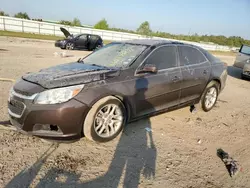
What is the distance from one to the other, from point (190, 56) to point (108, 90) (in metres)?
2.42

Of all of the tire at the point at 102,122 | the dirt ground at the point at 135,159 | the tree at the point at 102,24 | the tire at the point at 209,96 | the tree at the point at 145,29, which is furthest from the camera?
the tree at the point at 145,29

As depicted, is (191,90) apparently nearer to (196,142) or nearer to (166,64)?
(166,64)

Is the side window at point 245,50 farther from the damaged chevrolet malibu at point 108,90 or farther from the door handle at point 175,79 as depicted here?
the door handle at point 175,79

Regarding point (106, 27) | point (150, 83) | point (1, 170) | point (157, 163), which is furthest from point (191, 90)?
point (106, 27)

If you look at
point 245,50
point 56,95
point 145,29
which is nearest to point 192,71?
point 56,95

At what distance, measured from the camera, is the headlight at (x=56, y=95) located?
10.0ft

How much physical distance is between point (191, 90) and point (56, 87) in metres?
2.95

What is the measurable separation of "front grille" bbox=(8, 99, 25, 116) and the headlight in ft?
0.93

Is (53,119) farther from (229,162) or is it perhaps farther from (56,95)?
(229,162)

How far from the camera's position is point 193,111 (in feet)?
17.6

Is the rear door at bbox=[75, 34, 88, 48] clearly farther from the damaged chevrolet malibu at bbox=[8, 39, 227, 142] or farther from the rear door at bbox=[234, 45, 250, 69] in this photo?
the damaged chevrolet malibu at bbox=[8, 39, 227, 142]

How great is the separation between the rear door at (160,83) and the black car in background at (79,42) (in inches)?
607

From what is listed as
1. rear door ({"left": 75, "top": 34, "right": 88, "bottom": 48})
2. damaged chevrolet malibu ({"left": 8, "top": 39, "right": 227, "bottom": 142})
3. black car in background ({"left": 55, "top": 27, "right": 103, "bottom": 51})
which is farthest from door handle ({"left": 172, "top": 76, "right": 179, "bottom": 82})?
rear door ({"left": 75, "top": 34, "right": 88, "bottom": 48})

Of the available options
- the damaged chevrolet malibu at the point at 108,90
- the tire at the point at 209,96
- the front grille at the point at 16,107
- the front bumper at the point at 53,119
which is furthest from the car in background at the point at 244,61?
the front grille at the point at 16,107
